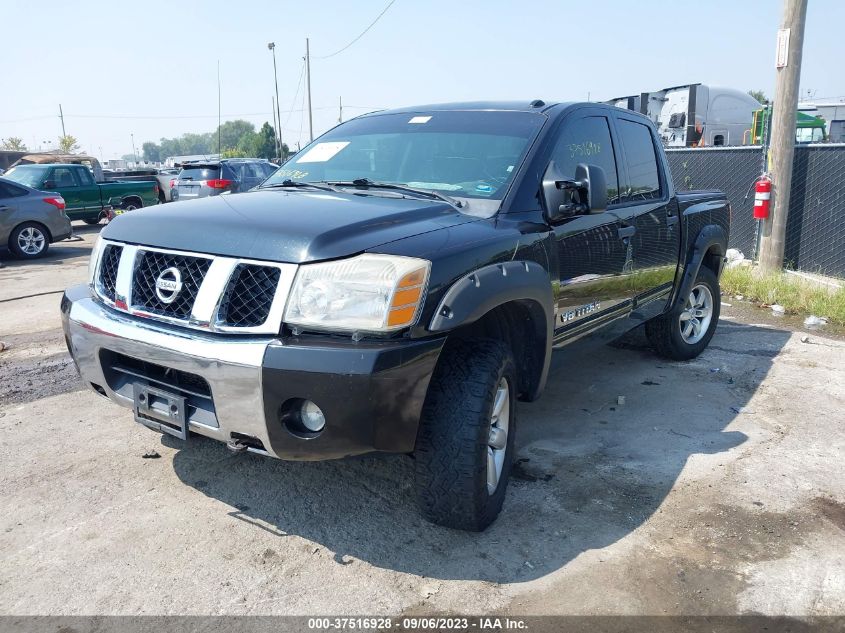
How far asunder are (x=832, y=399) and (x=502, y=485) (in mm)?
3087

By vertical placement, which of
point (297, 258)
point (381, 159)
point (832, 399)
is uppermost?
point (381, 159)

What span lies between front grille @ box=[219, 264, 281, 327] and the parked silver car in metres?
10.5

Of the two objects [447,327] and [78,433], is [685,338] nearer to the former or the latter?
[447,327]

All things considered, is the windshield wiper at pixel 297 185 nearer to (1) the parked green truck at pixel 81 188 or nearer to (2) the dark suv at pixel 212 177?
(2) the dark suv at pixel 212 177

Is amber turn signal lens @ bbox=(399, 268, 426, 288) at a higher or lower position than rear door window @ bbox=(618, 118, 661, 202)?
lower

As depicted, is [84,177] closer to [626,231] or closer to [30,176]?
[30,176]

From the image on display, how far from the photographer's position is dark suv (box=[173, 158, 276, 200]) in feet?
47.1

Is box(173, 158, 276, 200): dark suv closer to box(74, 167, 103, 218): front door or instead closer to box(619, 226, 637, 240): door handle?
box(74, 167, 103, 218): front door

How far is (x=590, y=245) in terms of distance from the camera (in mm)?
3932

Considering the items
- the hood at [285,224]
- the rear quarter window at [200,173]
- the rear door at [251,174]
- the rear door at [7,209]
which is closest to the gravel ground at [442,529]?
the hood at [285,224]

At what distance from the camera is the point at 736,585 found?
2.84 metres

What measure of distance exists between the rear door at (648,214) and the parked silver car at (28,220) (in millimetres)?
10279

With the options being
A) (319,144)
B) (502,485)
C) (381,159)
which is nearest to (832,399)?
(502,485)

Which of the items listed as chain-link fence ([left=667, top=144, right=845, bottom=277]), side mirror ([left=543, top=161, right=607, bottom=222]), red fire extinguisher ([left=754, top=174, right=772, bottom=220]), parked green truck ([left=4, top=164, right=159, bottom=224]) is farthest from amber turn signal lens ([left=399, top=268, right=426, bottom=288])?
parked green truck ([left=4, top=164, right=159, bottom=224])
